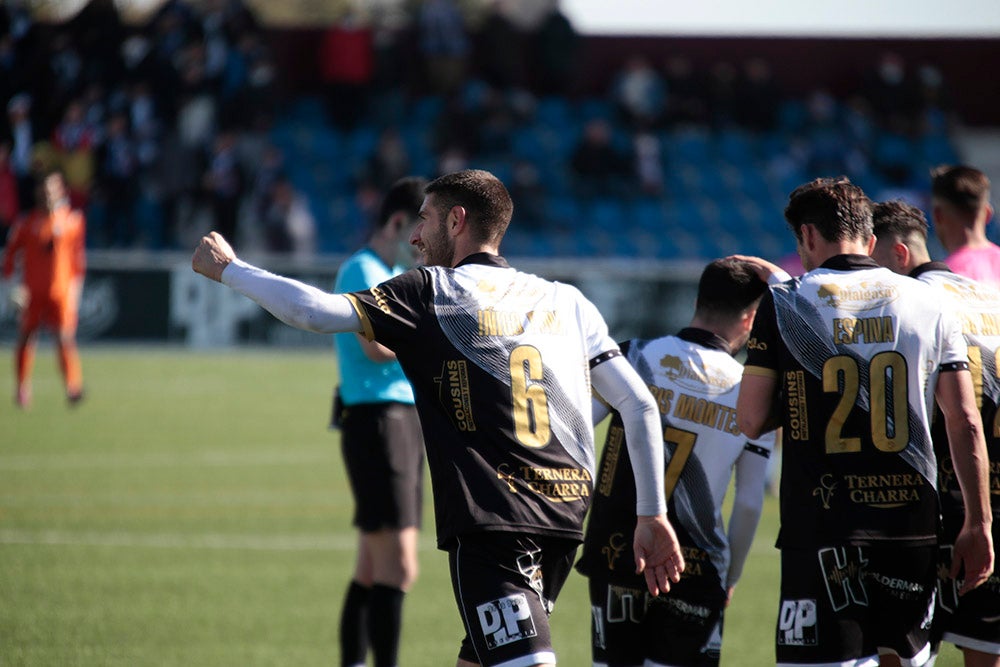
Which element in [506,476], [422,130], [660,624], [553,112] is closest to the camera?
[506,476]

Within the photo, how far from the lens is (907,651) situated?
3.90m

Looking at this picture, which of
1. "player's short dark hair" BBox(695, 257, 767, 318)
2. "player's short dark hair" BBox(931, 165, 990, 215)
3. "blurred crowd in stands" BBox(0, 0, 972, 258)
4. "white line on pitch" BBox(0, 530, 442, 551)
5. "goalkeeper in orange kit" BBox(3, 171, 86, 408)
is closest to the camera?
"player's short dark hair" BBox(695, 257, 767, 318)

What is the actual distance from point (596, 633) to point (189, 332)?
17.4 metres

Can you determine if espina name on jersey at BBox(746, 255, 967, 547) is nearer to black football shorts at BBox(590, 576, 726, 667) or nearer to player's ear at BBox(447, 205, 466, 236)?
black football shorts at BBox(590, 576, 726, 667)

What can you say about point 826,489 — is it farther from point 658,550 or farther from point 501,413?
point 501,413

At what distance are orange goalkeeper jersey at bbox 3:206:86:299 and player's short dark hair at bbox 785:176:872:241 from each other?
44.6 ft

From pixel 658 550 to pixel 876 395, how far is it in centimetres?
83

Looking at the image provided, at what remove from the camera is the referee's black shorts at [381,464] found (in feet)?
19.0

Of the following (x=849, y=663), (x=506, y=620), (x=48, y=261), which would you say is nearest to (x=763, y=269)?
(x=849, y=663)

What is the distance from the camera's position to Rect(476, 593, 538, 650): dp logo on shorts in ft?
11.6

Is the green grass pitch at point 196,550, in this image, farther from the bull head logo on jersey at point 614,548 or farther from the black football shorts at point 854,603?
the black football shorts at point 854,603

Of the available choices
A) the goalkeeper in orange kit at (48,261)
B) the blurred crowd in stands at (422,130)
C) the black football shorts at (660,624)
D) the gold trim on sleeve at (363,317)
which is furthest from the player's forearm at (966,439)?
the blurred crowd in stands at (422,130)

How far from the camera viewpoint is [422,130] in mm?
27188

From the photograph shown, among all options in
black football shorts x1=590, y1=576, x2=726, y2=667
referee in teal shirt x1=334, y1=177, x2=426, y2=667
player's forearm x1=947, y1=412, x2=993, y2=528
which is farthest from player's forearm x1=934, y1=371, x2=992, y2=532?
referee in teal shirt x1=334, y1=177, x2=426, y2=667
